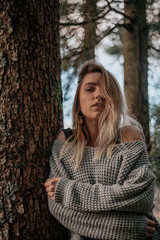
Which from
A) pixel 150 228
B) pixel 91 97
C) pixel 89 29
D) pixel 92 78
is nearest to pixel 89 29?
pixel 89 29

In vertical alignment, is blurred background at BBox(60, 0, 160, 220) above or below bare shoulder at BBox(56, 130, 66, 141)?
above

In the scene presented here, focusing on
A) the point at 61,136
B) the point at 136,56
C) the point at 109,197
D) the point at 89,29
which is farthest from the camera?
the point at 136,56

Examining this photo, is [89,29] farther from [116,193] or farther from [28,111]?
[116,193]

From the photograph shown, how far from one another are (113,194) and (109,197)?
1.3 inches

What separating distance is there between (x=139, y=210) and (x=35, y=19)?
1584mm

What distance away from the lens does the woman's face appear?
1.98m

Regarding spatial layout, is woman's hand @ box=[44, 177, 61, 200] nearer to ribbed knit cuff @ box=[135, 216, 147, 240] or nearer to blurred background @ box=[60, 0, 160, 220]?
ribbed knit cuff @ box=[135, 216, 147, 240]

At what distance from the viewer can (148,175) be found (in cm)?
171

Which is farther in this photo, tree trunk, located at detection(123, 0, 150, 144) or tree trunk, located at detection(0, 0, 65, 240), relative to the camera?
tree trunk, located at detection(123, 0, 150, 144)

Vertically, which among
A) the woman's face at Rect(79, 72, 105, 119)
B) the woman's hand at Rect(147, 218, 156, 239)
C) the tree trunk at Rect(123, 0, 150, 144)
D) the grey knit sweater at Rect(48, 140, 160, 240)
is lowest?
the woman's hand at Rect(147, 218, 156, 239)

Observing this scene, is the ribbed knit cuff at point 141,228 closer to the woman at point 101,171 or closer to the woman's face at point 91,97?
the woman at point 101,171

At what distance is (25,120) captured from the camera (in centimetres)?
177

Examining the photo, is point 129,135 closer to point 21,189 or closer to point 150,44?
point 21,189

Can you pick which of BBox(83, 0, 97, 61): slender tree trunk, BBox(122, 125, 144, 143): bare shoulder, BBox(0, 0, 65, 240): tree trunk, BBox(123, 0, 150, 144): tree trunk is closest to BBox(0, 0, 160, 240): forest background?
BBox(0, 0, 65, 240): tree trunk
